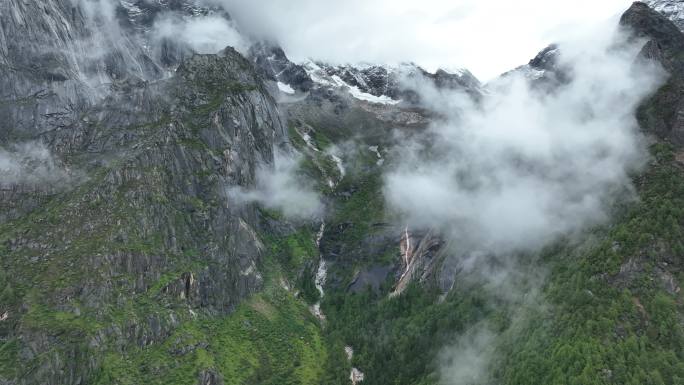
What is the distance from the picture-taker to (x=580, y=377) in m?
195

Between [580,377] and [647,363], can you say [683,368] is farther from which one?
[580,377]

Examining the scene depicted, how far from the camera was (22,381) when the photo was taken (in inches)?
7677

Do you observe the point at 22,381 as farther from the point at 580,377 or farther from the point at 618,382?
the point at 618,382

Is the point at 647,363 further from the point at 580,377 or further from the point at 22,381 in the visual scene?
the point at 22,381

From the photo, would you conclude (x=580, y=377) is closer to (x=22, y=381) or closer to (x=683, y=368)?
(x=683, y=368)

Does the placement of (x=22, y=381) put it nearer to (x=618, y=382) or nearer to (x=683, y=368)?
(x=618, y=382)

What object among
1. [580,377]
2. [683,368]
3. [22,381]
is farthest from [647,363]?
[22,381]

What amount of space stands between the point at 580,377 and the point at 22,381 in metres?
177

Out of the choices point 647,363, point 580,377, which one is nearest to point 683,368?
point 647,363

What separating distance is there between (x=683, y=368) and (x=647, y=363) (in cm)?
1075

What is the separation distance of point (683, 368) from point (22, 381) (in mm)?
210406

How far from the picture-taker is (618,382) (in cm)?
19525

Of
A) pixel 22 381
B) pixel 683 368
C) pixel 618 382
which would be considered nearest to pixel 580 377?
pixel 618 382

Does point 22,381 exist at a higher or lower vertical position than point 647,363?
lower
